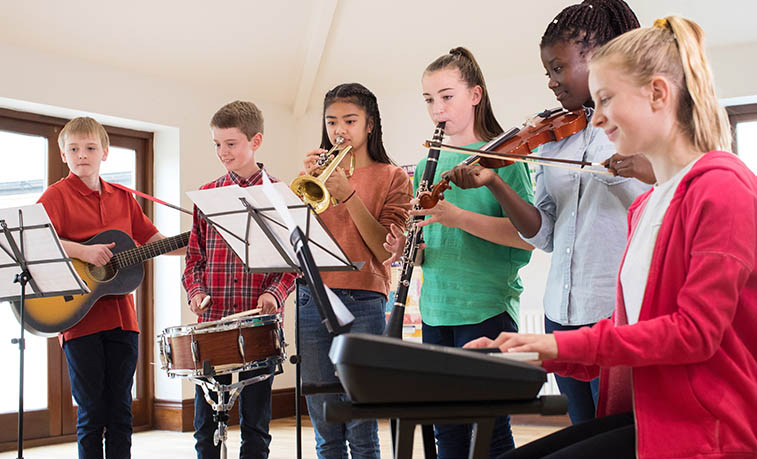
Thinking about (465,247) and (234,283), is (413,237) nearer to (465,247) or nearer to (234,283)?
(465,247)

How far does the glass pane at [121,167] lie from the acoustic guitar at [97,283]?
2.13 meters

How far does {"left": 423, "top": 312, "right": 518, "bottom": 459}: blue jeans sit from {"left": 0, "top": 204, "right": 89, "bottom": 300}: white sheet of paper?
4.31 ft

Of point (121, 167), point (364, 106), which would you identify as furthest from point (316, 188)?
point (121, 167)

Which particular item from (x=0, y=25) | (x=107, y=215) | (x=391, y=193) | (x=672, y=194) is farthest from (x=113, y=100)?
(x=672, y=194)

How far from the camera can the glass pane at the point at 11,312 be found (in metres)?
4.34

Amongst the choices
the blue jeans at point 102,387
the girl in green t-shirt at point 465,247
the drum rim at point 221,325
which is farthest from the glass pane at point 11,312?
the girl in green t-shirt at point 465,247

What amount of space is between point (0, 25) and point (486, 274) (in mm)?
3491

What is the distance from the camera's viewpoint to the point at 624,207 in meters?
1.63

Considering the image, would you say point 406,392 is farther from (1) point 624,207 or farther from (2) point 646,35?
(1) point 624,207

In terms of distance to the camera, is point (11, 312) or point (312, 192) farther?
point (11, 312)

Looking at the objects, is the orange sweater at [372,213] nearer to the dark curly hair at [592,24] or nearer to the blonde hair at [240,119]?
the blonde hair at [240,119]

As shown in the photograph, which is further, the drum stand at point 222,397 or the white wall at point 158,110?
the white wall at point 158,110

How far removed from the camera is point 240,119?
8.52 ft

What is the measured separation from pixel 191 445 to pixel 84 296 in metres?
1.91
